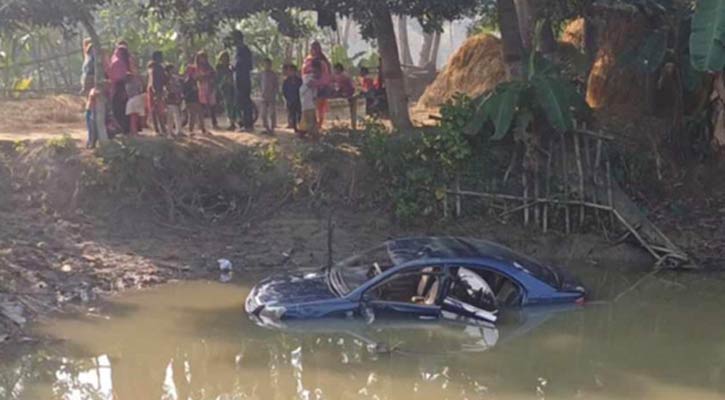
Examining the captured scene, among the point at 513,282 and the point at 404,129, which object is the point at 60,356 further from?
the point at 404,129

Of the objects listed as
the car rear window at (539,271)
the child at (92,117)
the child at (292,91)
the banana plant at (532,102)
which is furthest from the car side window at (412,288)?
the child at (92,117)

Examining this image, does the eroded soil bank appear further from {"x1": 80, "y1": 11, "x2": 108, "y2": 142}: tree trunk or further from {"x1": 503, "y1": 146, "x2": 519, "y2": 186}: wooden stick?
{"x1": 503, "y1": 146, "x2": 519, "y2": 186}: wooden stick

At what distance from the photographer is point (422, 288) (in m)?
10.8

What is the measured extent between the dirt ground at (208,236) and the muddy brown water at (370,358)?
164 centimetres

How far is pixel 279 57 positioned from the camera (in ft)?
81.5

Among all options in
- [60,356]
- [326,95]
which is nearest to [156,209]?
[326,95]

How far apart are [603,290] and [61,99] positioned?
13.1 m

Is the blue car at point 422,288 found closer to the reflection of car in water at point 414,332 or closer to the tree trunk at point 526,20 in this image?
the reflection of car in water at point 414,332

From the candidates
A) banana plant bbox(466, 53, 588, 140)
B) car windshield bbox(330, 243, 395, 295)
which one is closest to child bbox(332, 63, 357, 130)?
banana plant bbox(466, 53, 588, 140)

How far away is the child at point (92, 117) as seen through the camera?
1511 cm

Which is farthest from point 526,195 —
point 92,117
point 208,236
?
point 92,117

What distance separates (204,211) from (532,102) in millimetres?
5619

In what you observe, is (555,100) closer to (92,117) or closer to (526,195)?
(526,195)

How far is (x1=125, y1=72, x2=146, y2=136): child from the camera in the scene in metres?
15.5
